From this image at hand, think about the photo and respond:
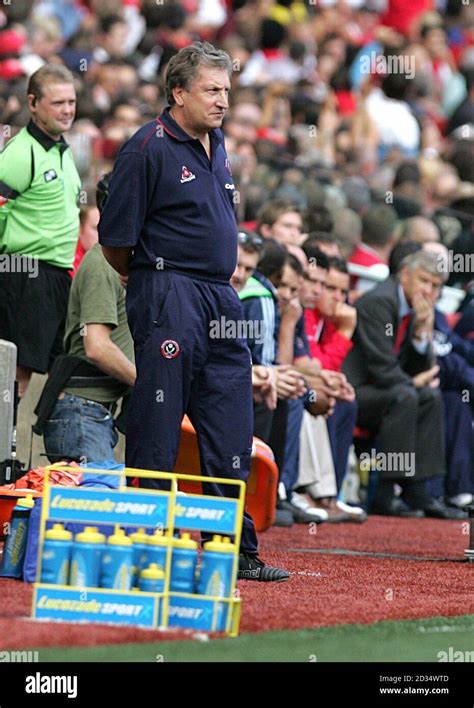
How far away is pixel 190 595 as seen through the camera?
5.46 meters

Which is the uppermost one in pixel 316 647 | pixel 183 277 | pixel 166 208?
pixel 166 208

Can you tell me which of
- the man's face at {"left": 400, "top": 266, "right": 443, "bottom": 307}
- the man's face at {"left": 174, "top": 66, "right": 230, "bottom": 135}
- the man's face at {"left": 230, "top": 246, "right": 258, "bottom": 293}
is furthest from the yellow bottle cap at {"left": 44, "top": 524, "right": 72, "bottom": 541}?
the man's face at {"left": 400, "top": 266, "right": 443, "bottom": 307}

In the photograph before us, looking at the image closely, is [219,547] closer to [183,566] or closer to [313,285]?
[183,566]

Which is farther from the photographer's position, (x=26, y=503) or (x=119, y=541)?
(x=26, y=503)

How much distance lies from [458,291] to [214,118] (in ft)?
29.5

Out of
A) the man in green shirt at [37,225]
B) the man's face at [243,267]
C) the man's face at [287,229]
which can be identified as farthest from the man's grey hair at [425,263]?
the man in green shirt at [37,225]

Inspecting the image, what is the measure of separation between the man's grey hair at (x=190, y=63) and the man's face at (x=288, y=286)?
3905 millimetres

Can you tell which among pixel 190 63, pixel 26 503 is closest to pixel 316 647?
pixel 26 503

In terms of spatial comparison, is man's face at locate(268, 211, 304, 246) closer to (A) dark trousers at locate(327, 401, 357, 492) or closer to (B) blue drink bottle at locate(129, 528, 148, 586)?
(A) dark trousers at locate(327, 401, 357, 492)

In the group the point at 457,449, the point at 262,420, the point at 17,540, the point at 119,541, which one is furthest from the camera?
the point at 457,449

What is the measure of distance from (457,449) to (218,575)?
8117mm

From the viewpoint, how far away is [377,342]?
12469mm

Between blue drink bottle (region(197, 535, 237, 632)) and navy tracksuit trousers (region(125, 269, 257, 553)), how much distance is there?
1.43m

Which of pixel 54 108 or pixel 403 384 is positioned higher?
pixel 54 108
